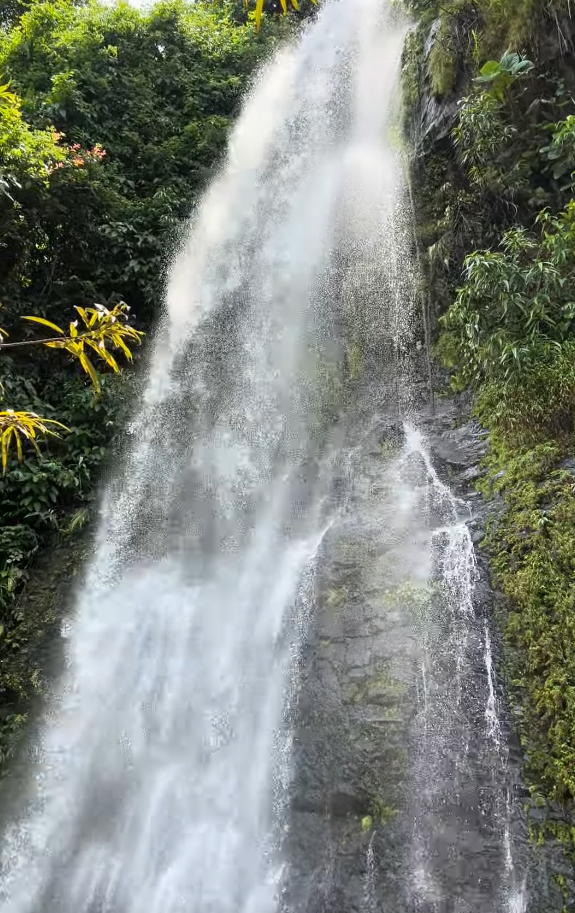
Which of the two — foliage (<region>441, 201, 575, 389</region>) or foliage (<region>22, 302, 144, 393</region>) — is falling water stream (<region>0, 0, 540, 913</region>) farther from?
foliage (<region>22, 302, 144, 393</region>)

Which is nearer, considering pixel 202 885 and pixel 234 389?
pixel 202 885

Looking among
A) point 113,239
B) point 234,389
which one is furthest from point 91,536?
point 113,239

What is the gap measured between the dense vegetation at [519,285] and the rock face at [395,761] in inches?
10.1

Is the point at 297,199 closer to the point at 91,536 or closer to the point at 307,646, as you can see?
the point at 91,536

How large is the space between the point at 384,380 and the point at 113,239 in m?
4.75

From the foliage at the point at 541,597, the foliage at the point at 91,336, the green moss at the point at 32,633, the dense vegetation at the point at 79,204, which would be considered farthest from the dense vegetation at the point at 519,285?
the green moss at the point at 32,633

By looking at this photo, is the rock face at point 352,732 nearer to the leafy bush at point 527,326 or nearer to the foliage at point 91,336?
the leafy bush at point 527,326

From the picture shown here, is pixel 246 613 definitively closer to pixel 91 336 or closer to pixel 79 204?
pixel 91 336

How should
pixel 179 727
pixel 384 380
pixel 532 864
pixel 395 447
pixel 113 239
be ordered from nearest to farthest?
pixel 532 864
pixel 179 727
pixel 395 447
pixel 384 380
pixel 113 239

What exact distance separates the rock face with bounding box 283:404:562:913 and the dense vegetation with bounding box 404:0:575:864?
0.26 metres

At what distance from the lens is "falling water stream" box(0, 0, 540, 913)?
4082 millimetres

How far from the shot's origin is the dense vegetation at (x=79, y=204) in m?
6.77

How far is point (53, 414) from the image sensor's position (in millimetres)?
7785

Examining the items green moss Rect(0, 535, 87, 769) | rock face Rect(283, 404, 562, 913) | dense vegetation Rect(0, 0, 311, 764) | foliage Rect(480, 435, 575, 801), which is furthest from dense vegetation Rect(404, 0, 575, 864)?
green moss Rect(0, 535, 87, 769)
